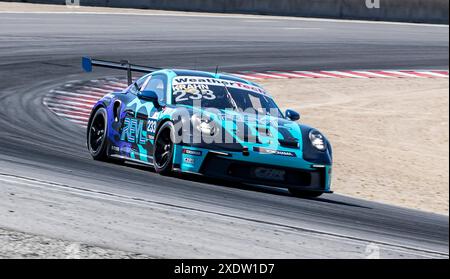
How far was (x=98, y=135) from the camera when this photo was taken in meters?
12.2

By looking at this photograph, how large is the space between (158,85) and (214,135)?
1.62m

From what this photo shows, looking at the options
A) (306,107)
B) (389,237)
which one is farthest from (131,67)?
(306,107)

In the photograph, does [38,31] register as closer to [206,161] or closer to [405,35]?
[405,35]

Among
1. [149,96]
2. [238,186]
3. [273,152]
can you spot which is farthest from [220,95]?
[273,152]

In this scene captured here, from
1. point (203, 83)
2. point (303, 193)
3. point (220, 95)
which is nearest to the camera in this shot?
point (303, 193)

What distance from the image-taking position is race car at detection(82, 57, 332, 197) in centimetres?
1046

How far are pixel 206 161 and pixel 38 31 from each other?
15.8m

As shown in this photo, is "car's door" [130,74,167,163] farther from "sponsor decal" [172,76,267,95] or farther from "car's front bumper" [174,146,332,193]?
"car's front bumper" [174,146,332,193]

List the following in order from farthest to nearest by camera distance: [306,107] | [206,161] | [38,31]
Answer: [38,31] < [306,107] < [206,161]

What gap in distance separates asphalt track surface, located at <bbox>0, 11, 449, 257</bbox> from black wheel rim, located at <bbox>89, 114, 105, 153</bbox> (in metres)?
0.27

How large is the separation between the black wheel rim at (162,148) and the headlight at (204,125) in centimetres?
34

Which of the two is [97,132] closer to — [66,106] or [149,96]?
[149,96]

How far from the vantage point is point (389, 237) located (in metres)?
9.02

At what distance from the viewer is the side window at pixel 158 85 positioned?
11.6 meters
